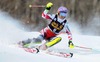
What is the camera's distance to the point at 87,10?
16797mm

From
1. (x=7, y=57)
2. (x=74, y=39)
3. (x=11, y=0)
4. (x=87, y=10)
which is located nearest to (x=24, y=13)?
(x=11, y=0)

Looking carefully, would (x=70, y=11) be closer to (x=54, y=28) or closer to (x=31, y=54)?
(x=54, y=28)

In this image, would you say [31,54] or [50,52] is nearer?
[31,54]

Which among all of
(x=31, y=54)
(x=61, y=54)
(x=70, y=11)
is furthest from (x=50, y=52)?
(x=70, y=11)

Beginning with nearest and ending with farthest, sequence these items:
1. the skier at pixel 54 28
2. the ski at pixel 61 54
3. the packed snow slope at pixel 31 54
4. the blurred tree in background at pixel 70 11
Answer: the packed snow slope at pixel 31 54, the ski at pixel 61 54, the skier at pixel 54 28, the blurred tree in background at pixel 70 11

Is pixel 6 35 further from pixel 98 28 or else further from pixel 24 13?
pixel 24 13

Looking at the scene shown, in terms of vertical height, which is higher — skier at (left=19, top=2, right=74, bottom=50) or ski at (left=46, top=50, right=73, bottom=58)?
skier at (left=19, top=2, right=74, bottom=50)

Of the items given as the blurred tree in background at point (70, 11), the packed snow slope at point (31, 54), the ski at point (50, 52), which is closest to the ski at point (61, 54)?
the ski at point (50, 52)

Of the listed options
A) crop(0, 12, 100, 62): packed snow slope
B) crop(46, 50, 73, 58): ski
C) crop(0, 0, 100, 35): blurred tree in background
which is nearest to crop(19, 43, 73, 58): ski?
crop(46, 50, 73, 58): ski

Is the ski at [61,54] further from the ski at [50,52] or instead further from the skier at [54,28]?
the skier at [54,28]

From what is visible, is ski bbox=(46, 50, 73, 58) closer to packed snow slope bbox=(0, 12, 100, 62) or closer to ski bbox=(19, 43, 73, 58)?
ski bbox=(19, 43, 73, 58)

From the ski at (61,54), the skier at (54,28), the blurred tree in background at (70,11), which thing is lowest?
the ski at (61,54)

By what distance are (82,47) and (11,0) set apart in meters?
10.2

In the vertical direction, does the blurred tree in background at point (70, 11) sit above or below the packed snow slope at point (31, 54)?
above
